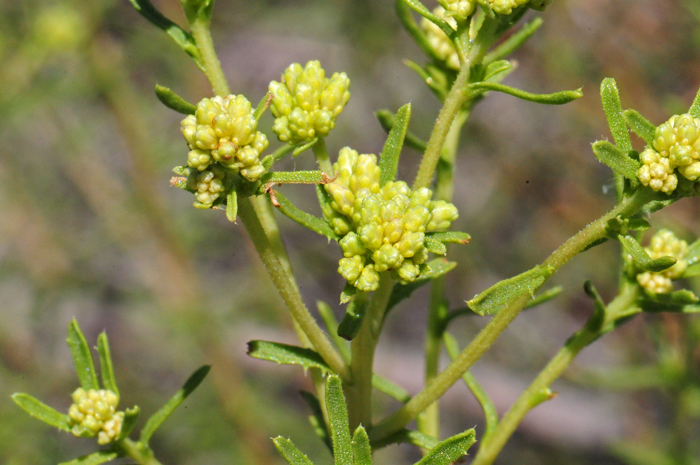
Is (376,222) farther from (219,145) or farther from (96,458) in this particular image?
(96,458)

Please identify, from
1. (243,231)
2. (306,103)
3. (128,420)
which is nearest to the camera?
(306,103)

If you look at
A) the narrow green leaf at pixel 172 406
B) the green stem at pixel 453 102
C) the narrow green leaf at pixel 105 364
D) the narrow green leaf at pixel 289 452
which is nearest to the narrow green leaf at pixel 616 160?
the green stem at pixel 453 102

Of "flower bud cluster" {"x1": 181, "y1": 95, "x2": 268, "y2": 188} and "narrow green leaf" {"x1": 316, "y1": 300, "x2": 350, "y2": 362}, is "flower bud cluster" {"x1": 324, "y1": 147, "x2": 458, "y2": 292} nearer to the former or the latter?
"flower bud cluster" {"x1": 181, "y1": 95, "x2": 268, "y2": 188}

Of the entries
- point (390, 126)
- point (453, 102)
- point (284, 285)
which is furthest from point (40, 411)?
point (453, 102)

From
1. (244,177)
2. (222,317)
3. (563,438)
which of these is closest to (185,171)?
(244,177)

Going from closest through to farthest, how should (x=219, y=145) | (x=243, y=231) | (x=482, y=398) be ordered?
1. (x=219, y=145)
2. (x=482, y=398)
3. (x=243, y=231)

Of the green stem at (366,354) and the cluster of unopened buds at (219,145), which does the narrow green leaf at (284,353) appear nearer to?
the green stem at (366,354)
